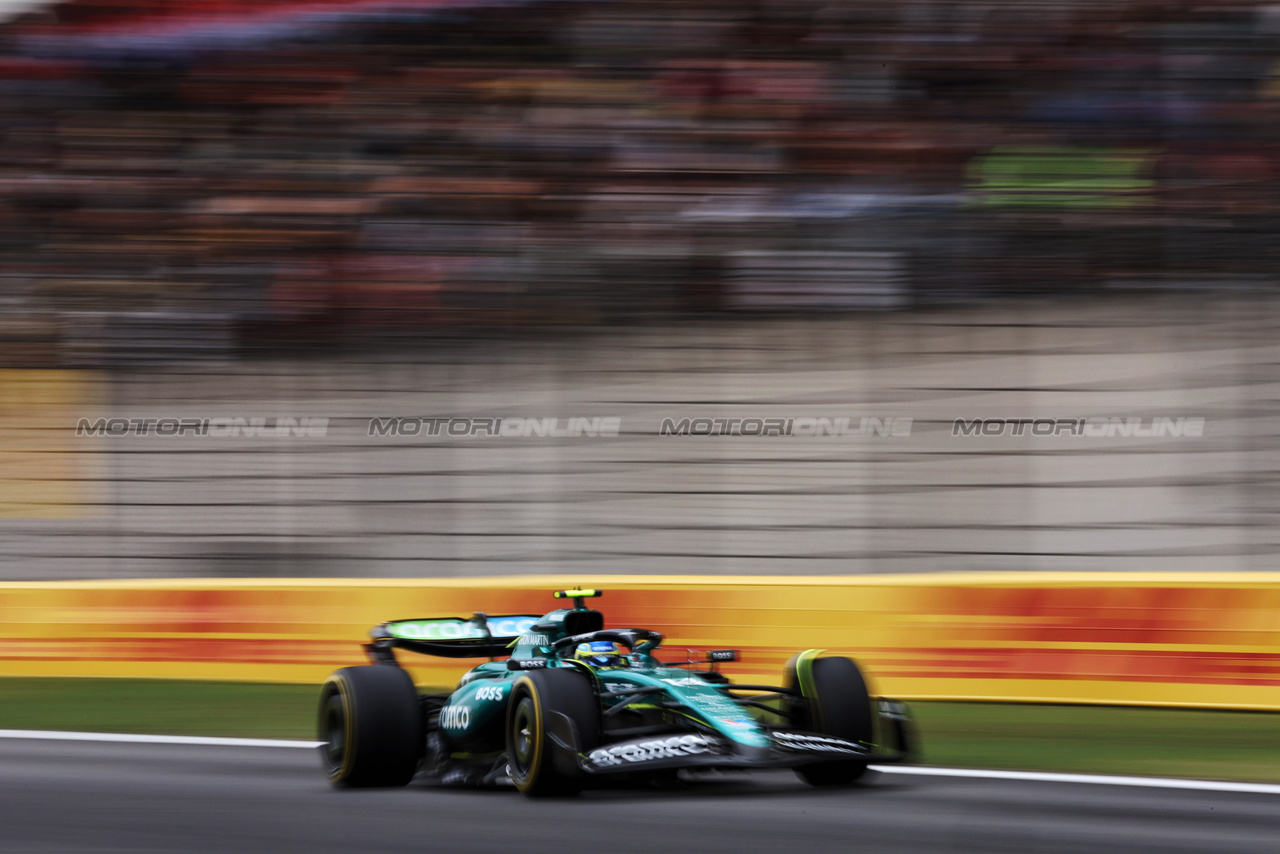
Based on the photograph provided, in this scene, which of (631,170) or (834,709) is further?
(631,170)

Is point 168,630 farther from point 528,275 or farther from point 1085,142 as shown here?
point 1085,142

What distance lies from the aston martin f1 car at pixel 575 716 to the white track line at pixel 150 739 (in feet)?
5.46

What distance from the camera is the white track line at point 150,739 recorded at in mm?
Answer: 9047

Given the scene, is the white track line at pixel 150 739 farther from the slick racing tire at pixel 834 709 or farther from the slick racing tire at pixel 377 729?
the slick racing tire at pixel 834 709

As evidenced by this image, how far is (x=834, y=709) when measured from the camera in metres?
6.85

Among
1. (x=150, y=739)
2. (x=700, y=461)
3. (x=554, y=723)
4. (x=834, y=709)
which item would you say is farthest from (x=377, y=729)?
(x=700, y=461)

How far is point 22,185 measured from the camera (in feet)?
51.5

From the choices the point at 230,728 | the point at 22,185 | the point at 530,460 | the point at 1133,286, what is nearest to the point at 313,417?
the point at 530,460

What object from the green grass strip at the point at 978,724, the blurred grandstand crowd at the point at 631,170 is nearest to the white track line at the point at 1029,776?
the green grass strip at the point at 978,724

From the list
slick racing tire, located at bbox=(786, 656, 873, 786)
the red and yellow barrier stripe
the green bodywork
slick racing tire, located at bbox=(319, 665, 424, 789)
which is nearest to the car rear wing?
the green bodywork

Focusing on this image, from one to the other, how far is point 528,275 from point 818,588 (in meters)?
4.10

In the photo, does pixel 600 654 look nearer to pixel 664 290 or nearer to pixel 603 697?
pixel 603 697

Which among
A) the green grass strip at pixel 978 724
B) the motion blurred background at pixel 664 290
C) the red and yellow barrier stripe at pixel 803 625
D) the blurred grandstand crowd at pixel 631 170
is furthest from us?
the blurred grandstand crowd at pixel 631 170

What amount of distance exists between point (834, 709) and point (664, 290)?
20.8 feet
